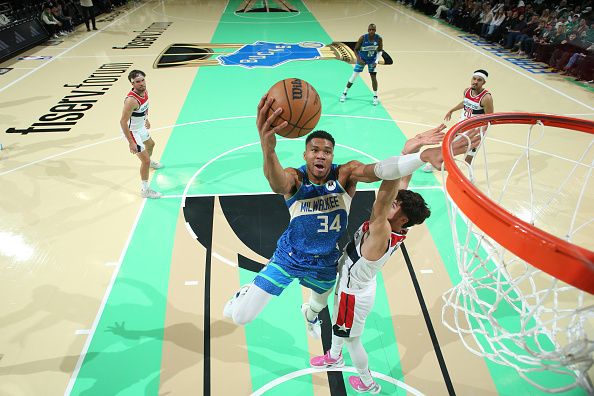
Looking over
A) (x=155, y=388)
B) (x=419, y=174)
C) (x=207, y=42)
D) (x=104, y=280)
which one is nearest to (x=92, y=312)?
(x=104, y=280)

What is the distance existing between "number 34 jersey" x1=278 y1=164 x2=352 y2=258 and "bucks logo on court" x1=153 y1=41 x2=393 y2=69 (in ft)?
30.2

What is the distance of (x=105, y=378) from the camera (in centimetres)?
333

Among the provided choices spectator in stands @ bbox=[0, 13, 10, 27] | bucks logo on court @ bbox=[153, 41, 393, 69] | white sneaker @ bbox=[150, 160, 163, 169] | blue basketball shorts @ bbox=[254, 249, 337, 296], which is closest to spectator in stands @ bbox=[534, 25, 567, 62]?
bucks logo on court @ bbox=[153, 41, 393, 69]

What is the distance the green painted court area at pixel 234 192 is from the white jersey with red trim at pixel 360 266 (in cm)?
101

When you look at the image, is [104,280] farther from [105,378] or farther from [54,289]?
[105,378]

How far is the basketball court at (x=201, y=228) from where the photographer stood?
11.2 ft

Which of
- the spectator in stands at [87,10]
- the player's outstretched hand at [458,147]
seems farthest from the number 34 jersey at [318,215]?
the spectator in stands at [87,10]

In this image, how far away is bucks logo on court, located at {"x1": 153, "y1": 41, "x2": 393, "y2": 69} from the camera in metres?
11.7

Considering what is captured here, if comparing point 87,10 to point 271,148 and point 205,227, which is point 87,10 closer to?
point 205,227

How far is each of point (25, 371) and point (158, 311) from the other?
1.17 metres

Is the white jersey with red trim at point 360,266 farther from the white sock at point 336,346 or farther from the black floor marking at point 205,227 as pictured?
the black floor marking at point 205,227

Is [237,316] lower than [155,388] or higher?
higher

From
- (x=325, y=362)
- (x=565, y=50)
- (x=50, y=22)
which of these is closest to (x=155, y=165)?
(x=325, y=362)

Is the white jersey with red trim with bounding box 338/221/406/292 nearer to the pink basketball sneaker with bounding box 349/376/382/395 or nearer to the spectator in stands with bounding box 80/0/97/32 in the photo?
the pink basketball sneaker with bounding box 349/376/382/395
